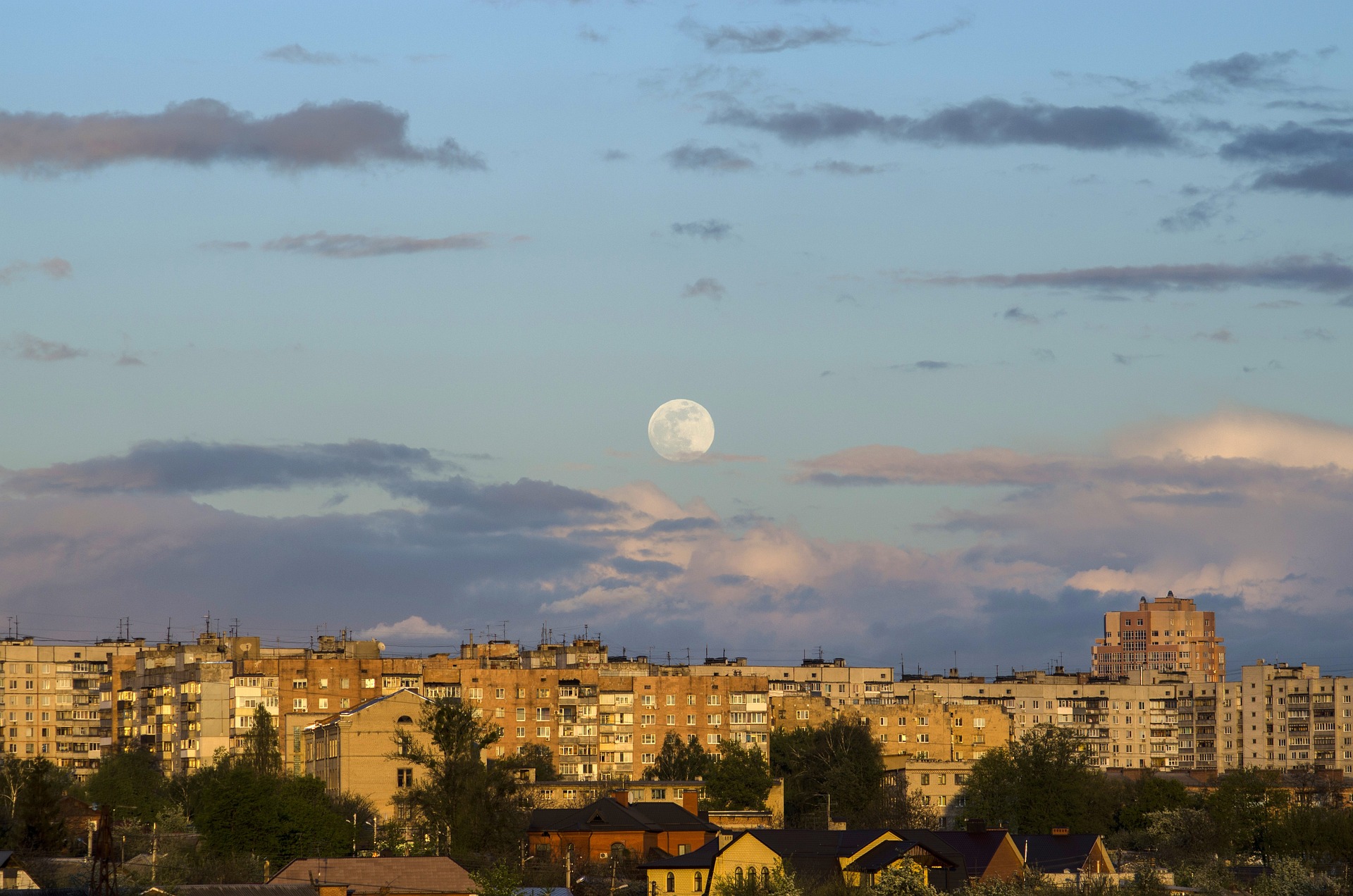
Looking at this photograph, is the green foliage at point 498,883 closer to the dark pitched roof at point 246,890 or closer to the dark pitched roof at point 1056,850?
the dark pitched roof at point 246,890

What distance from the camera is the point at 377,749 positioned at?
10881cm

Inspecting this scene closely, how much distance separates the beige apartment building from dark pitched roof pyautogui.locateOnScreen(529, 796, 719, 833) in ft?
41.2

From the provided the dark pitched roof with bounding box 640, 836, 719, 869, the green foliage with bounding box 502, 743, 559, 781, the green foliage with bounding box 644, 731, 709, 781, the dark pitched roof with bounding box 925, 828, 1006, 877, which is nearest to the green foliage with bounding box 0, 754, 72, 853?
the green foliage with bounding box 502, 743, 559, 781

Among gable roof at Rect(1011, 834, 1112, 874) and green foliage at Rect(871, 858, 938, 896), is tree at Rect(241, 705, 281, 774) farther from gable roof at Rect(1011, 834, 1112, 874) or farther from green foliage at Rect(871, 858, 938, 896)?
green foliage at Rect(871, 858, 938, 896)

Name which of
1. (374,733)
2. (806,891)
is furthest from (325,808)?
(806,891)

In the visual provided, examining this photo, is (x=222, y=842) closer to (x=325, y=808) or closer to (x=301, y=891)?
(x=325, y=808)

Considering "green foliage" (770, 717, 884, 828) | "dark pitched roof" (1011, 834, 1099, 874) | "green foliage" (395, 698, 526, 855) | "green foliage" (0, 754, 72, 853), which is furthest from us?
"green foliage" (770, 717, 884, 828)

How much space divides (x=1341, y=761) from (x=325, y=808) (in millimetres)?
113935

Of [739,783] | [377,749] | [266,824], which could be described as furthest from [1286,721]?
[266,824]

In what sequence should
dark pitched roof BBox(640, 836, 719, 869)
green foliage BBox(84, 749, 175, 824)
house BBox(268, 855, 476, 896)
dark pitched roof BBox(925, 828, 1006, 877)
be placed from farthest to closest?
green foliage BBox(84, 749, 175, 824)
dark pitched roof BBox(640, 836, 719, 869)
dark pitched roof BBox(925, 828, 1006, 877)
house BBox(268, 855, 476, 896)

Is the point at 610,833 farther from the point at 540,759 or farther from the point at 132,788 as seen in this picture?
the point at 132,788

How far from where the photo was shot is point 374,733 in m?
109

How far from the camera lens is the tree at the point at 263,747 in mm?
115750

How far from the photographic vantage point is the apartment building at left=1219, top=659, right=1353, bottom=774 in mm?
178375
